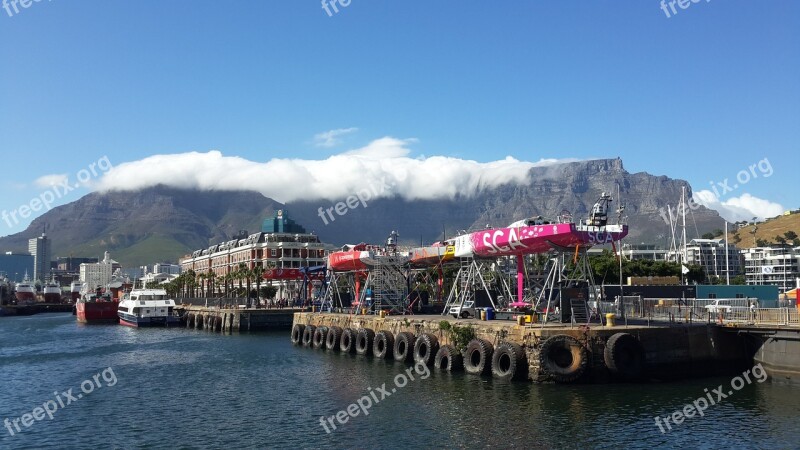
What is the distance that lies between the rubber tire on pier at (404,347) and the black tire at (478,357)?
9028 millimetres

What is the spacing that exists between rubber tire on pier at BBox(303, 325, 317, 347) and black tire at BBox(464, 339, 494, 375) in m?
31.5

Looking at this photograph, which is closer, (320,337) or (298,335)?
(320,337)

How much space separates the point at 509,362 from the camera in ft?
148

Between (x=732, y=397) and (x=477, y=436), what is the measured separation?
59.4 feet

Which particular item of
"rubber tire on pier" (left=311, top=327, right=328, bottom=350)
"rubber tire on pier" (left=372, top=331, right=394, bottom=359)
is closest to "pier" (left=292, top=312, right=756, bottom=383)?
"rubber tire on pier" (left=372, top=331, right=394, bottom=359)

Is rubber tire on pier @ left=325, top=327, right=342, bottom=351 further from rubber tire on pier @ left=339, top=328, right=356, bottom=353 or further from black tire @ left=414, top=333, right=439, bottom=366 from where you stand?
black tire @ left=414, top=333, right=439, bottom=366

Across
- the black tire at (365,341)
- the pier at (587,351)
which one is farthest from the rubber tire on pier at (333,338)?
the pier at (587,351)

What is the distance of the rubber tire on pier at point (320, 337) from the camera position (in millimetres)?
73688

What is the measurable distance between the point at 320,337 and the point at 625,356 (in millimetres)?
39301

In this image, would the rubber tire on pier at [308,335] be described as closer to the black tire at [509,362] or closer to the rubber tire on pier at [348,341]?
the rubber tire on pier at [348,341]

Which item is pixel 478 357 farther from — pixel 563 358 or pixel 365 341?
pixel 365 341

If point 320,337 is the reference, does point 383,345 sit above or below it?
above

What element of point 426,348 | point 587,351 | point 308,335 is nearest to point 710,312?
point 587,351

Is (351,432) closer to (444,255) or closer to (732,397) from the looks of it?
(732,397)
